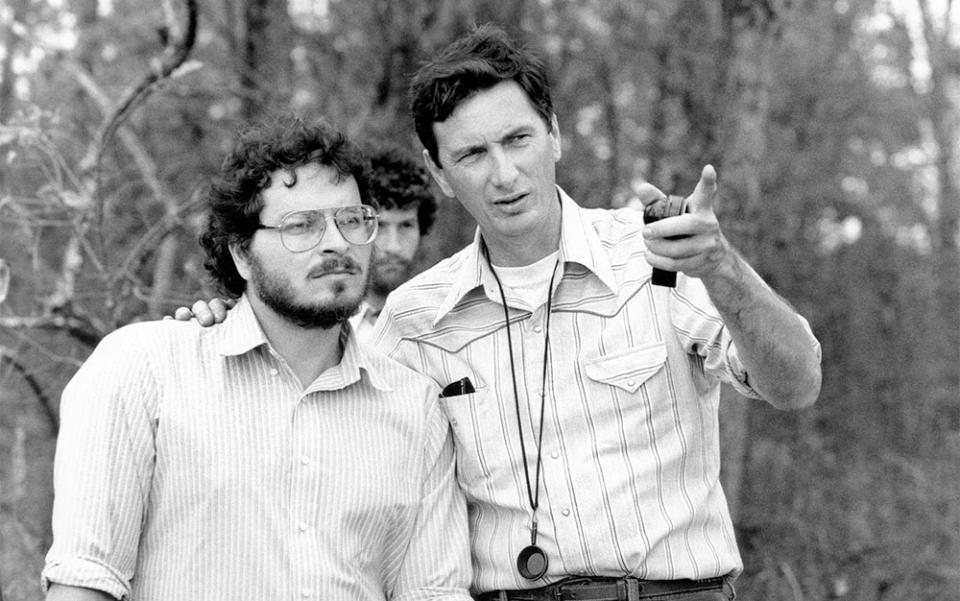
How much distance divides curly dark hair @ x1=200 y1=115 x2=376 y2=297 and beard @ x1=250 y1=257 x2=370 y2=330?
202mm

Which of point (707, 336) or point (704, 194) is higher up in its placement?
point (704, 194)

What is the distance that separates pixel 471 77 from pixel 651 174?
427 cm

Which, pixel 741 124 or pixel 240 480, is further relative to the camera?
pixel 741 124

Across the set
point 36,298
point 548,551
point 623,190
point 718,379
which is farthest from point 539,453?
point 623,190

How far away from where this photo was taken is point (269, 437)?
3.01 meters

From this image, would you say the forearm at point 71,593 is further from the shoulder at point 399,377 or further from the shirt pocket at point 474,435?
the shirt pocket at point 474,435

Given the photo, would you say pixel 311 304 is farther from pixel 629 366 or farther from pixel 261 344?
pixel 629 366

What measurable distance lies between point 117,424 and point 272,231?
0.68 metres

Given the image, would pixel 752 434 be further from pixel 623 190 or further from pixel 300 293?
pixel 300 293

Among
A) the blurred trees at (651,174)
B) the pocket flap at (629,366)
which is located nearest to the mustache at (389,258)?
the blurred trees at (651,174)

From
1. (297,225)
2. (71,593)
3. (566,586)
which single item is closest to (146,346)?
(297,225)

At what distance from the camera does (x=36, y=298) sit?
16.9 ft

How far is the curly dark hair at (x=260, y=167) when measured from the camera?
3252mm

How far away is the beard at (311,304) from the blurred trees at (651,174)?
1.59 meters
